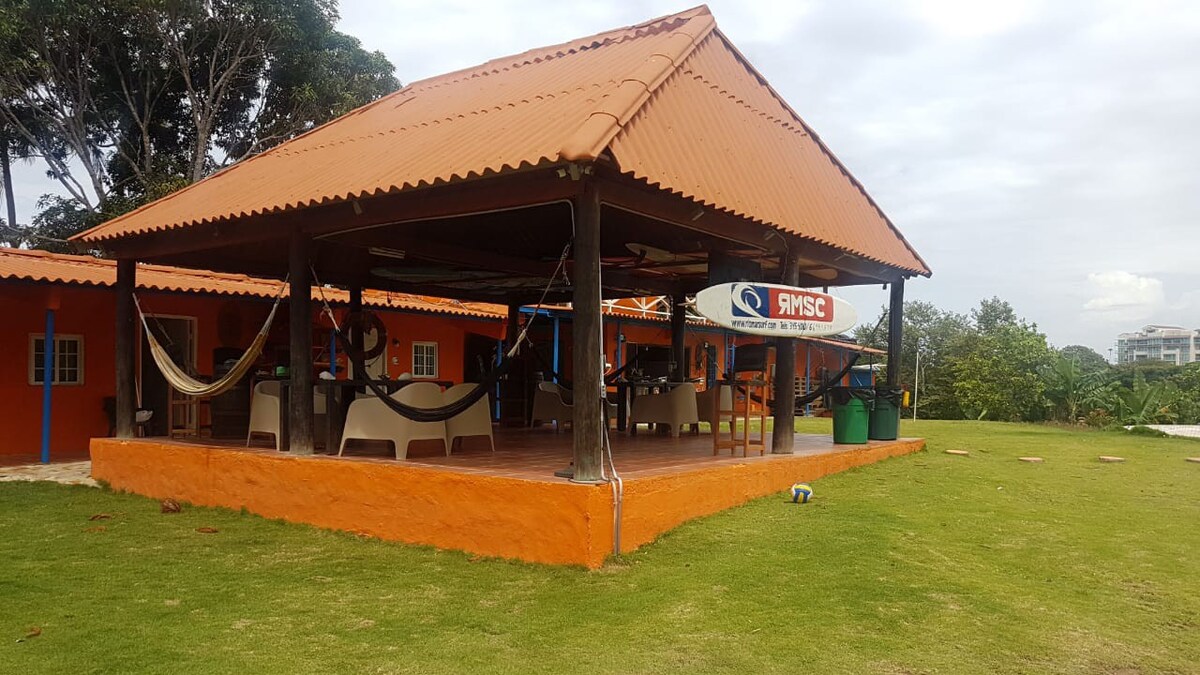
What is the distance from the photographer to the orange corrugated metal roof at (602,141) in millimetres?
5766

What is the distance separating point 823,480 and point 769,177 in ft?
9.41

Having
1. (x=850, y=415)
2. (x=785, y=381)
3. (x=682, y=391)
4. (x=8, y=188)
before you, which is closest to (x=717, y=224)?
(x=785, y=381)

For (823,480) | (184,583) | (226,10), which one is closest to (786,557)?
(823,480)

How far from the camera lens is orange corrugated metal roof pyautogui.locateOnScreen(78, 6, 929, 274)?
577 centimetres

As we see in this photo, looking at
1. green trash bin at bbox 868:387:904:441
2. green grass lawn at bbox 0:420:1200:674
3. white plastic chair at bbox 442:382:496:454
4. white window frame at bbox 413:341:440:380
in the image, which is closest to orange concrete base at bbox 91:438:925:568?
green grass lawn at bbox 0:420:1200:674

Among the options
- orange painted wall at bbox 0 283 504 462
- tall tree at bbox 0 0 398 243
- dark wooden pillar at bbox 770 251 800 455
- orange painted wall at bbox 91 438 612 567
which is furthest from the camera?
tall tree at bbox 0 0 398 243

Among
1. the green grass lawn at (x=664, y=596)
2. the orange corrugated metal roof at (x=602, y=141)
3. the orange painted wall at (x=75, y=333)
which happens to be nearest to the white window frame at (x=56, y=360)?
the orange painted wall at (x=75, y=333)

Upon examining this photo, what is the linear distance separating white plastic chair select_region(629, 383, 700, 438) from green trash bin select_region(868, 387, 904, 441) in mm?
2390

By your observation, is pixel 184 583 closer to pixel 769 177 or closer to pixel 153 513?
pixel 153 513

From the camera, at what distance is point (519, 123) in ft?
21.2

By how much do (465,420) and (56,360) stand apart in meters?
7.27

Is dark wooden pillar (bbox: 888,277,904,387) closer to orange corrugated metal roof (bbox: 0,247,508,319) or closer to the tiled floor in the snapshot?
the tiled floor

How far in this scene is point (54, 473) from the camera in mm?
9422

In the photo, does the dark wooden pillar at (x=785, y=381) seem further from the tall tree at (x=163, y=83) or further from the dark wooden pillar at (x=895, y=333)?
the tall tree at (x=163, y=83)
